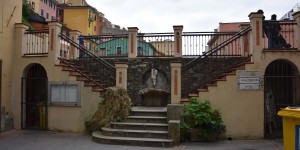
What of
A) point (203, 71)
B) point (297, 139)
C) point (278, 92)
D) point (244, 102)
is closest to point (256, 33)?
point (244, 102)

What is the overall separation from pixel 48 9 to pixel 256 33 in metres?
50.0

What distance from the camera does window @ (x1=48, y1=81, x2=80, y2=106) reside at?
11305 mm

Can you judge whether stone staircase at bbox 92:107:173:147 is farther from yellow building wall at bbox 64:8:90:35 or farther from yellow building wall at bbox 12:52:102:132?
yellow building wall at bbox 64:8:90:35

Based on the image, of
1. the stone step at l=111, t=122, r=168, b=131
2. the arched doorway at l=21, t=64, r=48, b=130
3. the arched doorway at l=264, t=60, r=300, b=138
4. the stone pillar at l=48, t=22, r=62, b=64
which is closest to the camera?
the stone step at l=111, t=122, r=168, b=131

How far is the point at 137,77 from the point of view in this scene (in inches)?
526

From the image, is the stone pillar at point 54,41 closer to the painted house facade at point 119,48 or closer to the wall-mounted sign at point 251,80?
the painted house facade at point 119,48

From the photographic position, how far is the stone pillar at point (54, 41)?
1170 centimetres

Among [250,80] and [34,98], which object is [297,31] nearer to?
[250,80]

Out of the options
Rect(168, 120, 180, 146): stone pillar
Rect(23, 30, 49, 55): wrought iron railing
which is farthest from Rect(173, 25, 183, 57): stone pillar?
Rect(23, 30, 49, 55): wrought iron railing

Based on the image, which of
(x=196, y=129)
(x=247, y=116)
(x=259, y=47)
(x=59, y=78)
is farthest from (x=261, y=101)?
(x=59, y=78)

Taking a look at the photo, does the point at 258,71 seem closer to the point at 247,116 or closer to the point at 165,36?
the point at 247,116

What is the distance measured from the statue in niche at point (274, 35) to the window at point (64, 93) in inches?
296

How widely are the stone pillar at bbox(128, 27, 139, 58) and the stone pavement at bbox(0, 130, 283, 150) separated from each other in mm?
4660

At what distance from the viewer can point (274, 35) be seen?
1080 cm
